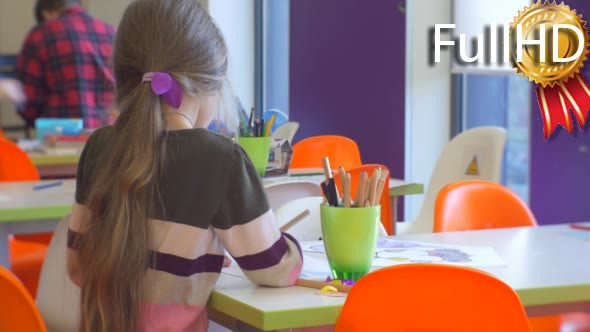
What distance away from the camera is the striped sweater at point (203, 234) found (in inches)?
71.2

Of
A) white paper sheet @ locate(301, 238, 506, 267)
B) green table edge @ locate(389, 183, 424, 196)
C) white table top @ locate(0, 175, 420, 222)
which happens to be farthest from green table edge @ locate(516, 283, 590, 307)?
green table edge @ locate(389, 183, 424, 196)

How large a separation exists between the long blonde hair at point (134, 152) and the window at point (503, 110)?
10.4ft

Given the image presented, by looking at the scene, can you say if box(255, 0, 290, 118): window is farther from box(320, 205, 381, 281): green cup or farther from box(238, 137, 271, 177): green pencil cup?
box(320, 205, 381, 281): green cup

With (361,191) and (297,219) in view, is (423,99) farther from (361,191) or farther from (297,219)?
(361,191)

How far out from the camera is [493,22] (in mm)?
4805

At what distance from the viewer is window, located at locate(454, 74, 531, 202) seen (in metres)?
5.09

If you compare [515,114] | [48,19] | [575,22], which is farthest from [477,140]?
[48,19]

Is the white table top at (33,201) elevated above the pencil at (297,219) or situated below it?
below

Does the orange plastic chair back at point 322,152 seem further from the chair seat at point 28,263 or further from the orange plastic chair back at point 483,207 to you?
the orange plastic chair back at point 483,207

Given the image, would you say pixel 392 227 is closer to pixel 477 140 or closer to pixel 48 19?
pixel 477 140

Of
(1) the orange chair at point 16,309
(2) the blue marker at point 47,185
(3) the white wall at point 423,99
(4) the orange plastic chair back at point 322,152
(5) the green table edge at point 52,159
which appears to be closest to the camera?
(1) the orange chair at point 16,309

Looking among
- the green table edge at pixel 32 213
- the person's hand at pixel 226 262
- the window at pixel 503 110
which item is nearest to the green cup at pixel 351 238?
the person's hand at pixel 226 262

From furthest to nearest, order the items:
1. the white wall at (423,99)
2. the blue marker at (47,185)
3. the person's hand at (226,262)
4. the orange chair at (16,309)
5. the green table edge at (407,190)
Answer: the white wall at (423,99) → the green table edge at (407,190) → the blue marker at (47,185) → the person's hand at (226,262) → the orange chair at (16,309)

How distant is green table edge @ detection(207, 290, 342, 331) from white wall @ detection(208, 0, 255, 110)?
245 inches
